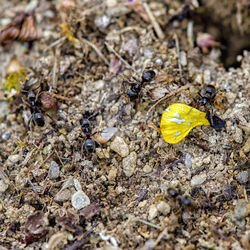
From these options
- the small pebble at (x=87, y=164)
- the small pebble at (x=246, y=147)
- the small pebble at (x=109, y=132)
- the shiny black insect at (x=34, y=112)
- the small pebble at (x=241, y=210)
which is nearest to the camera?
the small pebble at (x=241, y=210)

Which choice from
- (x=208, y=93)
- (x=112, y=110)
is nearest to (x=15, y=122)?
(x=112, y=110)

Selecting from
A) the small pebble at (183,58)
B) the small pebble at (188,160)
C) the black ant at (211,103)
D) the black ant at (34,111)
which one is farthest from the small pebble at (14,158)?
the small pebble at (183,58)

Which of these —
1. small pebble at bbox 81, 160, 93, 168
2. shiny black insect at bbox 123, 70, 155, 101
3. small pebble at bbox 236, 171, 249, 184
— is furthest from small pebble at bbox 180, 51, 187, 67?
small pebble at bbox 81, 160, 93, 168

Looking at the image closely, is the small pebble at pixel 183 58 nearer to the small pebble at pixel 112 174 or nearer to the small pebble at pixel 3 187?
the small pebble at pixel 112 174

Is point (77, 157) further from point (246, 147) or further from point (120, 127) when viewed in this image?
point (246, 147)

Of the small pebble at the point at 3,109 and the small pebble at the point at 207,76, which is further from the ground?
the small pebble at the point at 3,109
